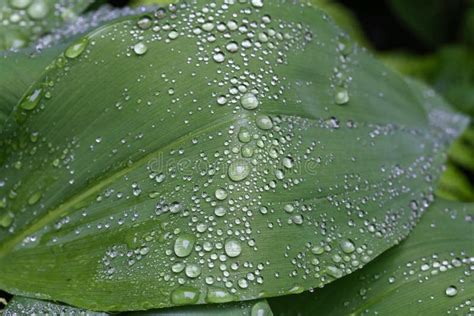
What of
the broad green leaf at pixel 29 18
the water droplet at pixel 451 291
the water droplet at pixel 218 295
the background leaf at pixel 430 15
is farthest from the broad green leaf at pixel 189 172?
the background leaf at pixel 430 15

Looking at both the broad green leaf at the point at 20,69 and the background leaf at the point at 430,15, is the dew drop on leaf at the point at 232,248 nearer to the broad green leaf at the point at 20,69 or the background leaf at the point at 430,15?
the broad green leaf at the point at 20,69

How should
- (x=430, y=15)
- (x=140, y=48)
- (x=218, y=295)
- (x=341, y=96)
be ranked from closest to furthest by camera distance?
(x=218, y=295) < (x=140, y=48) < (x=341, y=96) < (x=430, y=15)

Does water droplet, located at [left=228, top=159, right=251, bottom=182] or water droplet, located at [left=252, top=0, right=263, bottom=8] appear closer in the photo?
water droplet, located at [left=228, top=159, right=251, bottom=182]

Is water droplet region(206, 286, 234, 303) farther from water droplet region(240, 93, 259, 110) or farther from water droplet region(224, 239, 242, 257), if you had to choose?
water droplet region(240, 93, 259, 110)

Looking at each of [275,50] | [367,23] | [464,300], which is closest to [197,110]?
[275,50]

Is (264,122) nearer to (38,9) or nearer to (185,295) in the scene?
(185,295)

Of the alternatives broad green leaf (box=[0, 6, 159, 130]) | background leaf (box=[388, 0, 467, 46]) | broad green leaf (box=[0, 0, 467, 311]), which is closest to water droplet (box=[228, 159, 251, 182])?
broad green leaf (box=[0, 0, 467, 311])

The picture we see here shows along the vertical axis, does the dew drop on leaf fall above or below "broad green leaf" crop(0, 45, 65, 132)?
below

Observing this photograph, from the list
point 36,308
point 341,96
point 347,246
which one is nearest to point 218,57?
point 341,96
